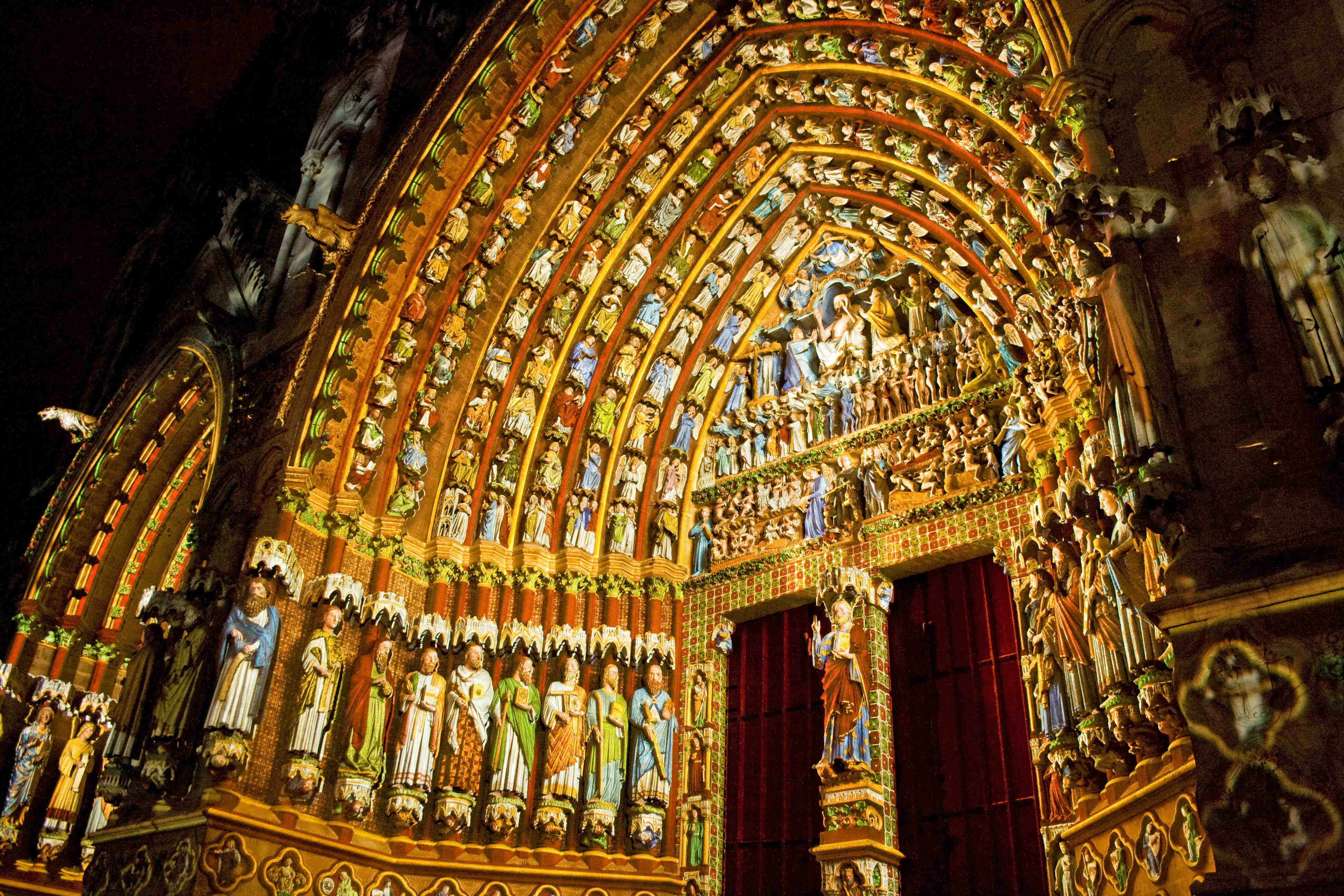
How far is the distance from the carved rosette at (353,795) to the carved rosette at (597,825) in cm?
174

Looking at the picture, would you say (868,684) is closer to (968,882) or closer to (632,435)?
(968,882)

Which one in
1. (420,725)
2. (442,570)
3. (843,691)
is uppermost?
(442,570)

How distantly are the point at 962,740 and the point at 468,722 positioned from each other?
4.05 meters

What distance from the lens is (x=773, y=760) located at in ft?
30.1

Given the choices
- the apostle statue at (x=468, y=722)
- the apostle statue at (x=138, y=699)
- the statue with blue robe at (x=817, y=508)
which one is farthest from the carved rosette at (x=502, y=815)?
the statue with blue robe at (x=817, y=508)

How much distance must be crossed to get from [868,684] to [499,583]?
11.0ft

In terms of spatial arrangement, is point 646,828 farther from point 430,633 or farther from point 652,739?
point 430,633

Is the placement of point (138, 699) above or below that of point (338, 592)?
below

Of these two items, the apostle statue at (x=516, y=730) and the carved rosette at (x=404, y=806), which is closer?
the carved rosette at (x=404, y=806)

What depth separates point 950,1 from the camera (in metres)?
8.06

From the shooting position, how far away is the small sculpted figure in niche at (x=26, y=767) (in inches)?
393

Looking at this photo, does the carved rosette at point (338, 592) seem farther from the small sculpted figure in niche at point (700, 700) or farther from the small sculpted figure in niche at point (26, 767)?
the small sculpted figure in niche at point (26, 767)

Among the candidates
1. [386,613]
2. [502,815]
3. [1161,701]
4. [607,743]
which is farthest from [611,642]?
[1161,701]

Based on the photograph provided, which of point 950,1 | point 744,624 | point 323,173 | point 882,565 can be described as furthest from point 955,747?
point 323,173
